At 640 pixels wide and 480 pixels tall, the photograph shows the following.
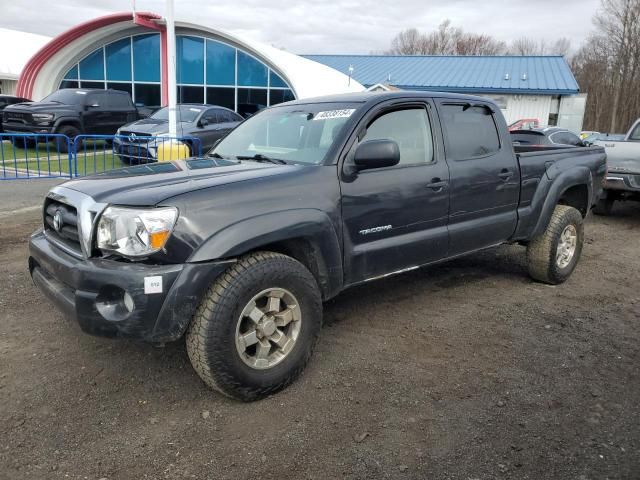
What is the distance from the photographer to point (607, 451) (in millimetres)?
2756

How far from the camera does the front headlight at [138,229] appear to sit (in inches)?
110

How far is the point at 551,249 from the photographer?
526 cm

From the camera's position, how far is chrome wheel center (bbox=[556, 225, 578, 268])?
5.49m

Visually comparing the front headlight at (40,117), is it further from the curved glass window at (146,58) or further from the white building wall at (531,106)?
the white building wall at (531,106)

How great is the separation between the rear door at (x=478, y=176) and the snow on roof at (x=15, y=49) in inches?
1615

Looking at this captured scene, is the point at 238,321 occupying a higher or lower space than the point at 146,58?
lower

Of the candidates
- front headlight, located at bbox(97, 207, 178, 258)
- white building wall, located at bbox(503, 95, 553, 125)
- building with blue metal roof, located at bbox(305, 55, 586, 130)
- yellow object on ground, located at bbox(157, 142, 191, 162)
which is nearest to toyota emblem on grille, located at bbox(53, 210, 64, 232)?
front headlight, located at bbox(97, 207, 178, 258)

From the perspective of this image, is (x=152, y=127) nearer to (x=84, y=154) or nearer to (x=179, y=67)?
(x=84, y=154)

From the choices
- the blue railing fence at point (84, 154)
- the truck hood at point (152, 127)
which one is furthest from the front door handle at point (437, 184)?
the truck hood at point (152, 127)

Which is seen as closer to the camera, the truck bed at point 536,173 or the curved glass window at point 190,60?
the truck bed at point 536,173

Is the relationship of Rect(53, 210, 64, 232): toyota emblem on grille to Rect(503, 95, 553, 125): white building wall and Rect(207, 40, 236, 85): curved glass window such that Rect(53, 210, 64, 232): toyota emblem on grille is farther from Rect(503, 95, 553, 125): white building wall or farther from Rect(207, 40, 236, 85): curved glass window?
Rect(503, 95, 553, 125): white building wall

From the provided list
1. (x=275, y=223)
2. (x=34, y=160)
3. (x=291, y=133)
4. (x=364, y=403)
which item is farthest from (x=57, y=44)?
(x=364, y=403)

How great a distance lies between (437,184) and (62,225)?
2.59 meters

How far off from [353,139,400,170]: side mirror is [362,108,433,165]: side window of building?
0.38 meters
